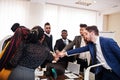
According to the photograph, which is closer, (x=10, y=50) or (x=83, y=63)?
(x=10, y=50)

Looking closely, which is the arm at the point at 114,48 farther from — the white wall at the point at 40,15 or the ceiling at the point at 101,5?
the ceiling at the point at 101,5

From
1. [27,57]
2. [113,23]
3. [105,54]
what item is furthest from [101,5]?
[27,57]

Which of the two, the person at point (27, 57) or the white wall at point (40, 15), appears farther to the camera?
the white wall at point (40, 15)

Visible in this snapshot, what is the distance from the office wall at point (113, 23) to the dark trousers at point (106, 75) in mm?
5763

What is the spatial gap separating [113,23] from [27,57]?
712 centimetres

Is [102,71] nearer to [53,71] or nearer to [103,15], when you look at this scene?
[53,71]

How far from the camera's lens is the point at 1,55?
190 cm

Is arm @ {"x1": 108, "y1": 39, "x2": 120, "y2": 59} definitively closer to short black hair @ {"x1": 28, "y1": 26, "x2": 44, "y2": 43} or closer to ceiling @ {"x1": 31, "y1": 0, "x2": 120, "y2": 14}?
short black hair @ {"x1": 28, "y1": 26, "x2": 44, "y2": 43}

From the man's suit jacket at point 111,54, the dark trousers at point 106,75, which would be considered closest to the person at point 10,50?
the man's suit jacket at point 111,54

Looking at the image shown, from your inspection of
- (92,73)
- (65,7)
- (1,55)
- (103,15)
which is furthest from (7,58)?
(103,15)

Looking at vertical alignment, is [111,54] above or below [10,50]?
below

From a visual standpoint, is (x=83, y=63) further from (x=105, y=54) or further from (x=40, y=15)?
(x=40, y=15)

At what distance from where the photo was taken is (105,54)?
228 centimetres

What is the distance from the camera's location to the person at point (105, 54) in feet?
7.34
